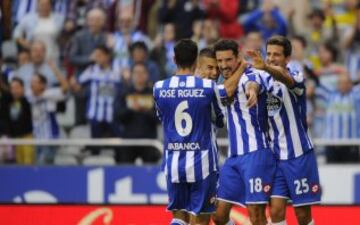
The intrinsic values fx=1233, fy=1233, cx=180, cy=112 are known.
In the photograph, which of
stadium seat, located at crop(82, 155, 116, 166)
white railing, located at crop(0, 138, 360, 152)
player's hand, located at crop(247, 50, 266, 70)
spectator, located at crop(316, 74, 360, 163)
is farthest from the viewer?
stadium seat, located at crop(82, 155, 116, 166)

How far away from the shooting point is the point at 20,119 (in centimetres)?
1709

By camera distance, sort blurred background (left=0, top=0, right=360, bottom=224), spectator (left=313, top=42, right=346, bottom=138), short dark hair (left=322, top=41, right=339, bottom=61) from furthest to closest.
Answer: short dark hair (left=322, top=41, right=339, bottom=61), spectator (left=313, top=42, right=346, bottom=138), blurred background (left=0, top=0, right=360, bottom=224)

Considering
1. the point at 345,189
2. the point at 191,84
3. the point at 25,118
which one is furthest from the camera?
the point at 25,118

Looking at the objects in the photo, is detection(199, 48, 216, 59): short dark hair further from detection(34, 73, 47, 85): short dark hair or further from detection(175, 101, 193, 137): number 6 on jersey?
detection(34, 73, 47, 85): short dark hair

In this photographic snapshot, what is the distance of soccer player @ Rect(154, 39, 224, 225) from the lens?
1076cm

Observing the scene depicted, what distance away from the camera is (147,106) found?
1655 cm

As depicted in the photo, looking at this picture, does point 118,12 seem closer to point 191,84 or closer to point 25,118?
point 25,118

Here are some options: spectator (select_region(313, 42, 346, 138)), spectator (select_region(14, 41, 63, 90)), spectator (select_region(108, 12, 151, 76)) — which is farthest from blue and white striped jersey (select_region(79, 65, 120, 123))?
spectator (select_region(313, 42, 346, 138))

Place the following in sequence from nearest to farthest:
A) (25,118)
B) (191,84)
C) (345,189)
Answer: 1. (191,84)
2. (345,189)
3. (25,118)

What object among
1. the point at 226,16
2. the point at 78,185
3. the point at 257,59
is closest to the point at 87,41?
the point at 226,16

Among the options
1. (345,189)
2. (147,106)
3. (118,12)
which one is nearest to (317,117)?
(345,189)

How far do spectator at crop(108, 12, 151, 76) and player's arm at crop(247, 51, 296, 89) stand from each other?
6.42 meters

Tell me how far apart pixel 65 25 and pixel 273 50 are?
24.0 feet

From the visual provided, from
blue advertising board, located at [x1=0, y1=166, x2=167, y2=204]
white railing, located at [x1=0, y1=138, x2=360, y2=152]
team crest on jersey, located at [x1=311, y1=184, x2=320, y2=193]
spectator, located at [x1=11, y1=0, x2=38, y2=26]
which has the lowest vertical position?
blue advertising board, located at [x1=0, y1=166, x2=167, y2=204]
